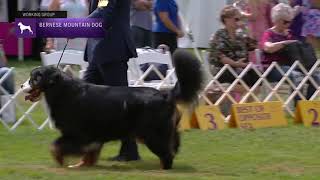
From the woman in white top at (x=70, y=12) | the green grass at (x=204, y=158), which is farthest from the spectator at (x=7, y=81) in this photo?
the woman in white top at (x=70, y=12)

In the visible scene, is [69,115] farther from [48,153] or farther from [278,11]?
[278,11]

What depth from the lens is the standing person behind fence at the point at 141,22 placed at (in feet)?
35.6

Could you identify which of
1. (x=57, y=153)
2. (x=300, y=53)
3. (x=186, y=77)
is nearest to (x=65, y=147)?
(x=57, y=153)

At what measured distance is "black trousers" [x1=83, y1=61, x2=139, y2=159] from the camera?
265 inches

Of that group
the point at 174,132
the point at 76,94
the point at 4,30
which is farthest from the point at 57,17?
the point at 4,30

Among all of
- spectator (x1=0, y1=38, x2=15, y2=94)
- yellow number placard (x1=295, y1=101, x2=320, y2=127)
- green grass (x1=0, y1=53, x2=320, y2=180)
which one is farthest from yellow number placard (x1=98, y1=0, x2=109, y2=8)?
yellow number placard (x1=295, y1=101, x2=320, y2=127)

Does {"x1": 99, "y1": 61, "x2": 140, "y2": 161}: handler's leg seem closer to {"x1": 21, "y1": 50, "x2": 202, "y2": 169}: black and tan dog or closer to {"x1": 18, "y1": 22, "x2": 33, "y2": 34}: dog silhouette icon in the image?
{"x1": 21, "y1": 50, "x2": 202, "y2": 169}: black and tan dog

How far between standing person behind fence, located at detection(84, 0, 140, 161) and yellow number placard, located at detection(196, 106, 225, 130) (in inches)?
72.9

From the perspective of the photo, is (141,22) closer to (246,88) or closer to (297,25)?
(297,25)

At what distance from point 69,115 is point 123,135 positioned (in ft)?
1.47

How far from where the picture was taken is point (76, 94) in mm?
Answer: 6406

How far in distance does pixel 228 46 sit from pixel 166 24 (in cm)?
101

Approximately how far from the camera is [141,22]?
35.8ft

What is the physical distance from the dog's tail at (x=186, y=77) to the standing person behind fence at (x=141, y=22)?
4342 millimetres
